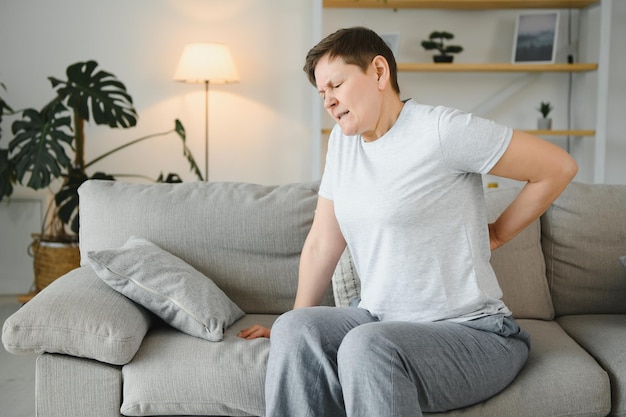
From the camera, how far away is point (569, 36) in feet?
15.3

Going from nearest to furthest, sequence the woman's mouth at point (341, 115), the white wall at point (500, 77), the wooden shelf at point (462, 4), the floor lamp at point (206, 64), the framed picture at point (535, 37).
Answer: the woman's mouth at point (341, 115), the floor lamp at point (206, 64), the wooden shelf at point (462, 4), the framed picture at point (535, 37), the white wall at point (500, 77)

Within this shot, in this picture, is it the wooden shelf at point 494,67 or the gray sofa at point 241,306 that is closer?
the gray sofa at point 241,306

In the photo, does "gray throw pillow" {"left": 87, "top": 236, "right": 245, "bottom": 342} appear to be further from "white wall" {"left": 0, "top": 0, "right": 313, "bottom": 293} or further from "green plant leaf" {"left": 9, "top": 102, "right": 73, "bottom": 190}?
"white wall" {"left": 0, "top": 0, "right": 313, "bottom": 293}

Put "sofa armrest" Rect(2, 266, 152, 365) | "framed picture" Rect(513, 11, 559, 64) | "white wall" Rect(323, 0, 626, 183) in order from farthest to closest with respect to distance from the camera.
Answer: "white wall" Rect(323, 0, 626, 183) → "framed picture" Rect(513, 11, 559, 64) → "sofa armrest" Rect(2, 266, 152, 365)

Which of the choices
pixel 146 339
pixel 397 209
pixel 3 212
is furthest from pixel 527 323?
pixel 3 212

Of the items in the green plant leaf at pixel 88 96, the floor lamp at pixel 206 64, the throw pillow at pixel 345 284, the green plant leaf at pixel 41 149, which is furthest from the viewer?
the floor lamp at pixel 206 64

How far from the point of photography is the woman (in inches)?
66.4

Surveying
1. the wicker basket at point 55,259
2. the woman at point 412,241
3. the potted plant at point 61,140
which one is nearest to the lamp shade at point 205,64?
the potted plant at point 61,140

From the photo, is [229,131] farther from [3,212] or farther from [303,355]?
[303,355]

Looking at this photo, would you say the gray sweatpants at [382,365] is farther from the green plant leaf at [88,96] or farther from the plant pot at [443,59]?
Answer: the plant pot at [443,59]

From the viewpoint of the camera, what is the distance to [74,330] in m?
1.92

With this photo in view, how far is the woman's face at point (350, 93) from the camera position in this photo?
1.78m

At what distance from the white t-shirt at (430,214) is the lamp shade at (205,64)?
8.40 ft

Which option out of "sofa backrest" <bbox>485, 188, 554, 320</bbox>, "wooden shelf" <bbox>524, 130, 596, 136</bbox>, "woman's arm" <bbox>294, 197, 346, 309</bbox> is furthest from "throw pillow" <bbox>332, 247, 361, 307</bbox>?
"wooden shelf" <bbox>524, 130, 596, 136</bbox>
